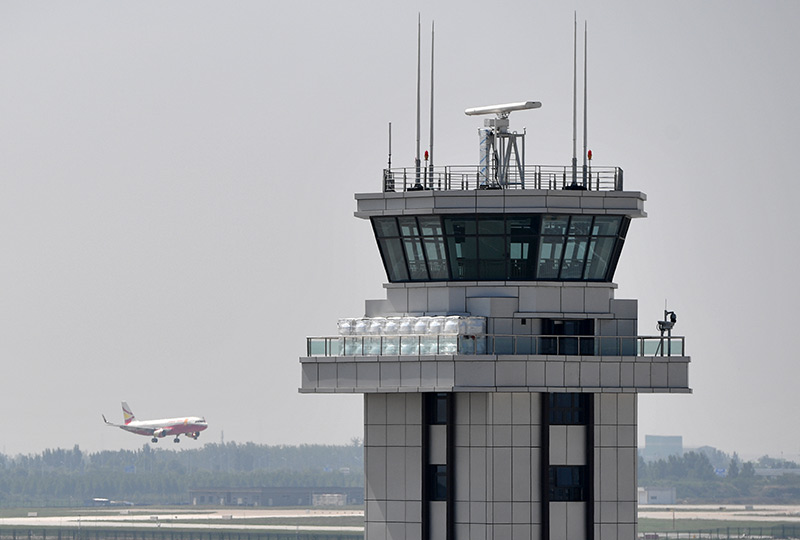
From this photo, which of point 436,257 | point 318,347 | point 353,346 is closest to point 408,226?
point 436,257

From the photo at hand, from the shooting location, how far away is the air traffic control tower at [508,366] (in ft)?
164

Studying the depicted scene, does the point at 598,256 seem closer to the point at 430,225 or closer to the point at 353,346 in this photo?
the point at 430,225

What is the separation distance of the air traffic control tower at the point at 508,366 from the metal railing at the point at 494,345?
0.04 metres

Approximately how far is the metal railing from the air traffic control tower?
0.04 meters

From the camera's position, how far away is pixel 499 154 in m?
53.6

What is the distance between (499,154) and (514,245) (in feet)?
11.0

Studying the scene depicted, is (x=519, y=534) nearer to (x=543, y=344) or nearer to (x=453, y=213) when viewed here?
(x=543, y=344)

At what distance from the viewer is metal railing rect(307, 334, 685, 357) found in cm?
4972

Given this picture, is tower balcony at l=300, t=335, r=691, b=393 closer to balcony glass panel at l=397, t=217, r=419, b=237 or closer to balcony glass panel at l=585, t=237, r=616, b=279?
balcony glass panel at l=585, t=237, r=616, b=279

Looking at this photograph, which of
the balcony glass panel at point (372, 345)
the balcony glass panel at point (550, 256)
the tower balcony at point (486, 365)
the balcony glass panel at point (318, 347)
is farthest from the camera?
the balcony glass panel at point (550, 256)

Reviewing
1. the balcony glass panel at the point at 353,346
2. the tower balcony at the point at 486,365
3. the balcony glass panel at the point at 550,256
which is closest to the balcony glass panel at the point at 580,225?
the balcony glass panel at the point at 550,256

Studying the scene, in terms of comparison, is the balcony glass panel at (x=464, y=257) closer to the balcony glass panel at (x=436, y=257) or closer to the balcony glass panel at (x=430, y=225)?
the balcony glass panel at (x=436, y=257)

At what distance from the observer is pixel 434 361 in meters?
49.0

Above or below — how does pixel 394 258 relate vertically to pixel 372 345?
above
